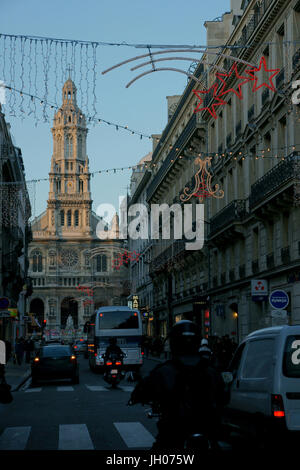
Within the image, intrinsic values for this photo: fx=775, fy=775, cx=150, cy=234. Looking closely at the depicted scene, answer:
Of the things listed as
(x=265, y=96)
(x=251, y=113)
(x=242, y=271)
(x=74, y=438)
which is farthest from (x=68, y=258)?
(x=74, y=438)

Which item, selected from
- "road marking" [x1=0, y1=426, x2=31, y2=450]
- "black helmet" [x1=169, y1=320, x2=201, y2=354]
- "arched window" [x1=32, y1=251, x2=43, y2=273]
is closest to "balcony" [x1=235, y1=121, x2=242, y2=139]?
"road marking" [x1=0, y1=426, x2=31, y2=450]

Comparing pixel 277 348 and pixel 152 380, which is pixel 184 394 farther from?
pixel 277 348

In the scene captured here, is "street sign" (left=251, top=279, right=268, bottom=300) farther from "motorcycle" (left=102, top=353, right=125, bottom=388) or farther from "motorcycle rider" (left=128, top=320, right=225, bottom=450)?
"motorcycle rider" (left=128, top=320, right=225, bottom=450)

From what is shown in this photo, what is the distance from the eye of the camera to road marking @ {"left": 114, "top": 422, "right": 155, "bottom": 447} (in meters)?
11.2

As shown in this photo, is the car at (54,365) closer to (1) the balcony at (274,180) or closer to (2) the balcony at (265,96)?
(1) the balcony at (274,180)

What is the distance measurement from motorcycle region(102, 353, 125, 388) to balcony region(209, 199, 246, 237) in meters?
10.8

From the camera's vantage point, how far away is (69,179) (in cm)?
13150

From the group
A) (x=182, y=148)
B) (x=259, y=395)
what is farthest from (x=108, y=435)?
(x=182, y=148)

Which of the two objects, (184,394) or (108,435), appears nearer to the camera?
(184,394)

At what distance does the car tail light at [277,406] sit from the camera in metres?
8.91

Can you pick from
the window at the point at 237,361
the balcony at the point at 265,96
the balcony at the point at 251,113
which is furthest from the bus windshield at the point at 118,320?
the window at the point at 237,361

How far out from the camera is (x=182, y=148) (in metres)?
47.9

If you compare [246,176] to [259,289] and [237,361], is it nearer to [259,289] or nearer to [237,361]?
[259,289]

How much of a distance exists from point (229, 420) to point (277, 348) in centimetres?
227
